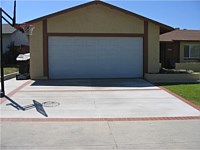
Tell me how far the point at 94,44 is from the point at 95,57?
787 mm

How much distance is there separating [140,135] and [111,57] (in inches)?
485

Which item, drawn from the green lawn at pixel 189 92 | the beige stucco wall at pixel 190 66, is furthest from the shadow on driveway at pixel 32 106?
the beige stucco wall at pixel 190 66

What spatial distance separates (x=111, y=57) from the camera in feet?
61.8

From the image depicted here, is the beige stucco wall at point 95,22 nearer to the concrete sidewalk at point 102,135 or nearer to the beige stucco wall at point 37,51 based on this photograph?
the beige stucco wall at point 37,51

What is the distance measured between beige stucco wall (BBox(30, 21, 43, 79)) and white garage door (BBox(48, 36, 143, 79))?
0.58m

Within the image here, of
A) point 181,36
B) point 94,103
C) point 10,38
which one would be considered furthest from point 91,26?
point 10,38

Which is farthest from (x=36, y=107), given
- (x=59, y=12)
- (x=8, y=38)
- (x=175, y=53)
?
(x=8, y=38)

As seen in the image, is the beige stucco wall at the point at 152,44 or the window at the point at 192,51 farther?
the window at the point at 192,51

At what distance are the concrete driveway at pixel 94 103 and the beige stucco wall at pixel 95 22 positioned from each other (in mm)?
5397

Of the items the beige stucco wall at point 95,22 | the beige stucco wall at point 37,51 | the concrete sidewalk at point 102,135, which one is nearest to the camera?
the concrete sidewalk at point 102,135

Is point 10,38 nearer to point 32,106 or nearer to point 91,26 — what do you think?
point 91,26

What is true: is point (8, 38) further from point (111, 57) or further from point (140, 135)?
point (140, 135)

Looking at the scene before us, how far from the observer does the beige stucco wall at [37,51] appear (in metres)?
18.2

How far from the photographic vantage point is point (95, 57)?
1875 cm
